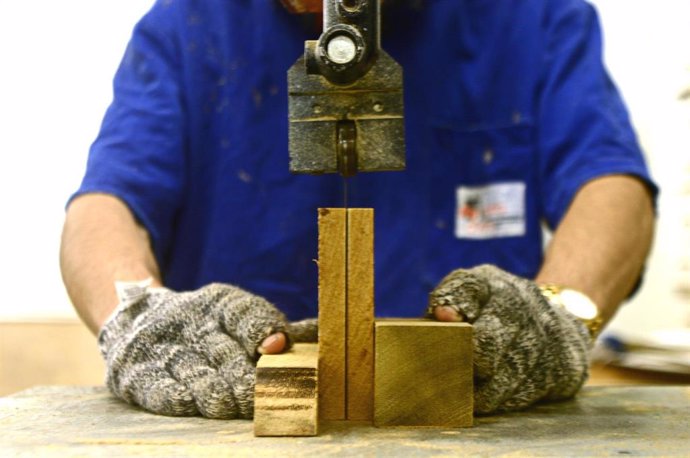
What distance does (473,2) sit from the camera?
6.15 feet

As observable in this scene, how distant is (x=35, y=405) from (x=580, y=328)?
2.69ft

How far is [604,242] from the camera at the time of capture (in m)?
1.62

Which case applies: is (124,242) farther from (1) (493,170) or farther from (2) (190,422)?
(1) (493,170)

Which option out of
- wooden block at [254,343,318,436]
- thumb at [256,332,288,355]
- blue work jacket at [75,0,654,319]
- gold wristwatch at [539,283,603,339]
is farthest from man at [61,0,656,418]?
→ wooden block at [254,343,318,436]

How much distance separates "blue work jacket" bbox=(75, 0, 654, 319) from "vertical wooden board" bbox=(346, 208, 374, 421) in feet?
2.55

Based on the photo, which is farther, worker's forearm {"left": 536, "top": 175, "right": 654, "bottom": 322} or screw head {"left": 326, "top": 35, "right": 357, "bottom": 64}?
worker's forearm {"left": 536, "top": 175, "right": 654, "bottom": 322}

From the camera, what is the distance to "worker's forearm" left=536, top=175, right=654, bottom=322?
1.57 meters

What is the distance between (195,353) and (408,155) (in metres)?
0.88

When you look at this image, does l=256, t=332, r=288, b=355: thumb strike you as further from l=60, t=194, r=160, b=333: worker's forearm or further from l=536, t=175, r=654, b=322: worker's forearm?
l=536, t=175, r=654, b=322: worker's forearm

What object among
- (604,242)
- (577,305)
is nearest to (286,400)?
(577,305)

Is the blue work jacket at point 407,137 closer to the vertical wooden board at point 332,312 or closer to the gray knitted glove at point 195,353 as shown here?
the gray knitted glove at point 195,353

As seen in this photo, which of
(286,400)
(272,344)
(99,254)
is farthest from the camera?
(99,254)

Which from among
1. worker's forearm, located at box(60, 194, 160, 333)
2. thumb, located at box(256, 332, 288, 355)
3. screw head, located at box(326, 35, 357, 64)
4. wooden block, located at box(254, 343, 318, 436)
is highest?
screw head, located at box(326, 35, 357, 64)

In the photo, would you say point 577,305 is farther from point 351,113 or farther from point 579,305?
point 351,113
